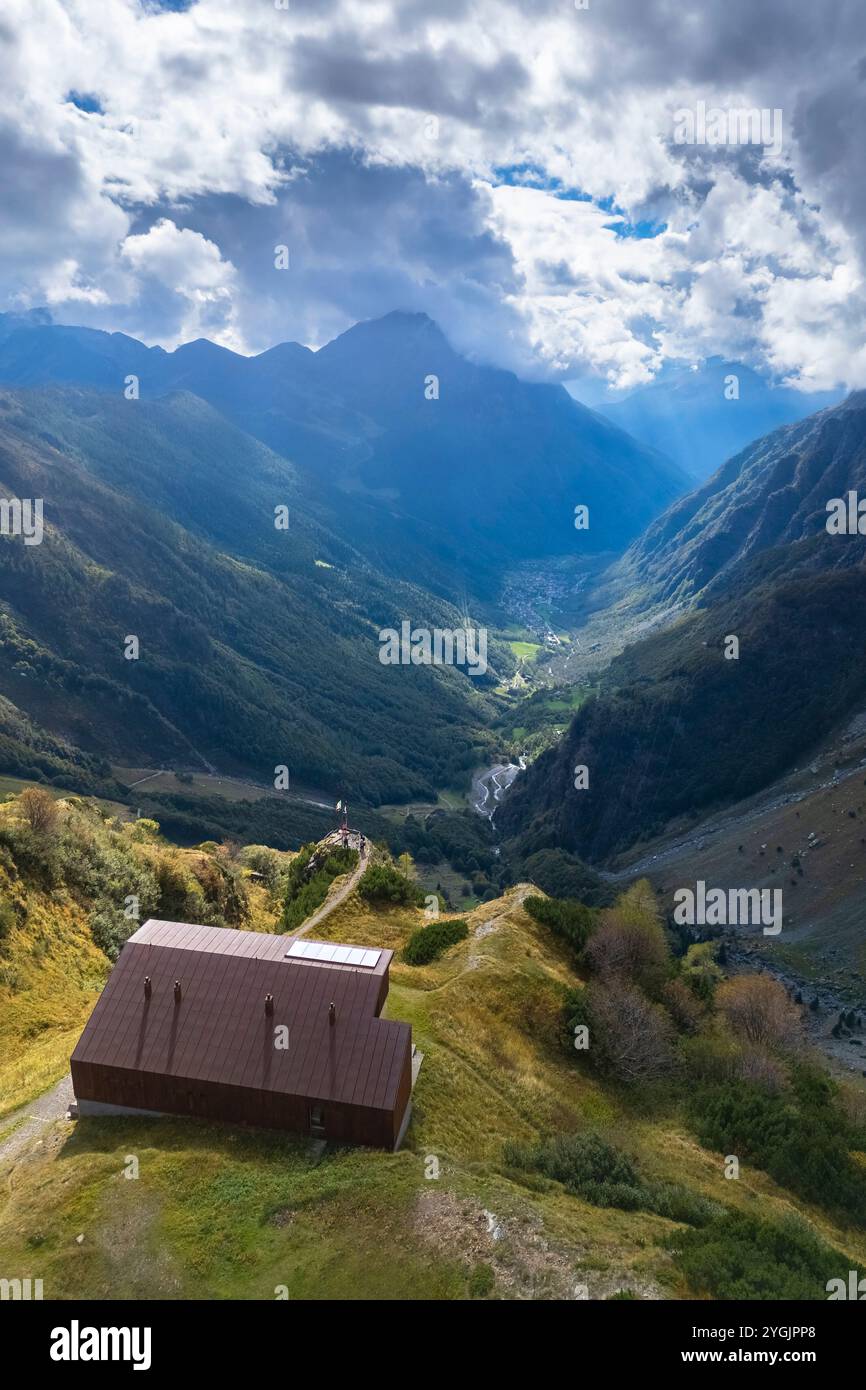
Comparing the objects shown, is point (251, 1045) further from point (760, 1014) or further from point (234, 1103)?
point (760, 1014)

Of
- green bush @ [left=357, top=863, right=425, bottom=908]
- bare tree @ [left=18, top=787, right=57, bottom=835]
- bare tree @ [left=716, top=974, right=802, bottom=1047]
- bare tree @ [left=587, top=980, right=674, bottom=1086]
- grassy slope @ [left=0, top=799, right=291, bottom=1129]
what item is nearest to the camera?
grassy slope @ [left=0, top=799, right=291, bottom=1129]

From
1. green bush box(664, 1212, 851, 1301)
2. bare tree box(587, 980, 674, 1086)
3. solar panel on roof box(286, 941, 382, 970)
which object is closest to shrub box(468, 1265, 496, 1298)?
green bush box(664, 1212, 851, 1301)

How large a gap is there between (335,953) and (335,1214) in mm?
12613

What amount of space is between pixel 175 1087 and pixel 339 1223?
11.1 m

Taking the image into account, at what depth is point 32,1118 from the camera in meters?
37.3

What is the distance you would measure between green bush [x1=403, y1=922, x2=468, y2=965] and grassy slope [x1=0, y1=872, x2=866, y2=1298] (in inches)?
624

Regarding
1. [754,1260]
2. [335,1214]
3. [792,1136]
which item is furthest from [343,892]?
[754,1260]

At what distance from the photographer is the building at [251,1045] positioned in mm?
35125

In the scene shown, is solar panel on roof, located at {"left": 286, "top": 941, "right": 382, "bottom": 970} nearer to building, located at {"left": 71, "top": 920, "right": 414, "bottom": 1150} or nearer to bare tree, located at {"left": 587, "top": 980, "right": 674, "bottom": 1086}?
building, located at {"left": 71, "top": 920, "right": 414, "bottom": 1150}

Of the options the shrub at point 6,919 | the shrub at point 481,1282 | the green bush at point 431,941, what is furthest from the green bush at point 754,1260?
the shrub at point 6,919

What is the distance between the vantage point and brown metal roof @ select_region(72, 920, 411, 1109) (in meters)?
35.4

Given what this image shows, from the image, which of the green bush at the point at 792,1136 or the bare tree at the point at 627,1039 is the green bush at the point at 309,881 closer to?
the bare tree at the point at 627,1039
